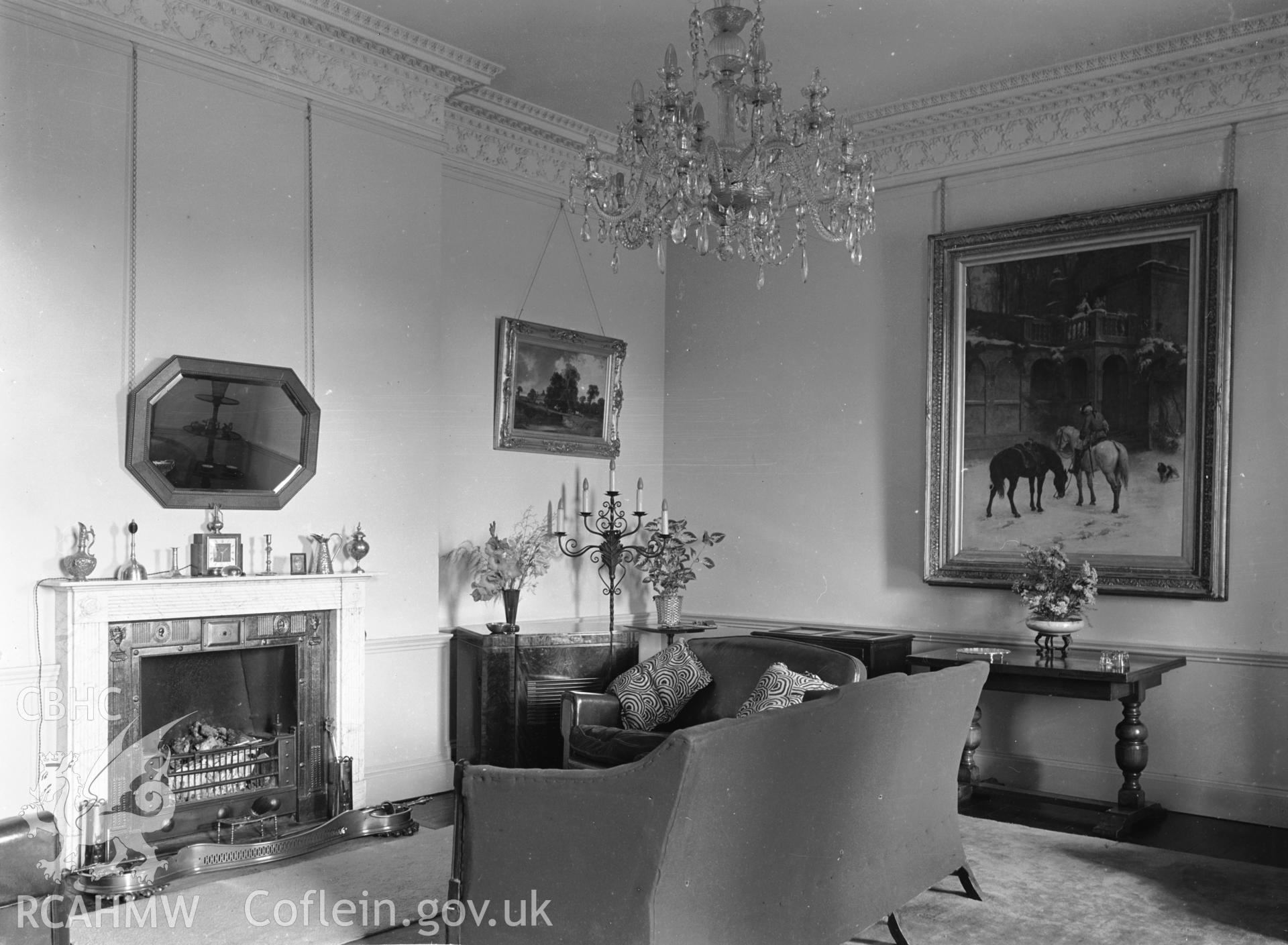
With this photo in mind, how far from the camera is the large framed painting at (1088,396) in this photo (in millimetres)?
5812

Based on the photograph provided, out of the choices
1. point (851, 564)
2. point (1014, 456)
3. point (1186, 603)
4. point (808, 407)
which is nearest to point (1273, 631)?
point (1186, 603)

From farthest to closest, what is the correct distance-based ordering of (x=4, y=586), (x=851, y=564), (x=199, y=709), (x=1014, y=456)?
(x=851, y=564) → (x=1014, y=456) → (x=199, y=709) → (x=4, y=586)

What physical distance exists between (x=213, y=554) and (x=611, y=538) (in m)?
2.51

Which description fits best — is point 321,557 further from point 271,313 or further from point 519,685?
point 519,685

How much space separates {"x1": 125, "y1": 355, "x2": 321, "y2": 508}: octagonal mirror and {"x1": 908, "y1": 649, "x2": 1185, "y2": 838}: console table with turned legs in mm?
3298

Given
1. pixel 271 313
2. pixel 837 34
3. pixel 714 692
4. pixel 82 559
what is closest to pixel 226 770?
pixel 82 559

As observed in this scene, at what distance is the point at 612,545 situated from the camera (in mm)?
6988

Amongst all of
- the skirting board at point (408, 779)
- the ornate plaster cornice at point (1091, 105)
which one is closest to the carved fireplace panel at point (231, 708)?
the skirting board at point (408, 779)

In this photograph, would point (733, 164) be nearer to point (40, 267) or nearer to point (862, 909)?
point (862, 909)

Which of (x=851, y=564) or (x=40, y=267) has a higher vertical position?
(x=40, y=267)

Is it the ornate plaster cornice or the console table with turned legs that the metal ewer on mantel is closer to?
the console table with turned legs

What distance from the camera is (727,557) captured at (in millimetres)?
7691

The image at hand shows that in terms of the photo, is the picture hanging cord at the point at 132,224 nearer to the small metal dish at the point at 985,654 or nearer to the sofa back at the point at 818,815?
the sofa back at the point at 818,815

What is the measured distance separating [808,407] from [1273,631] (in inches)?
112
